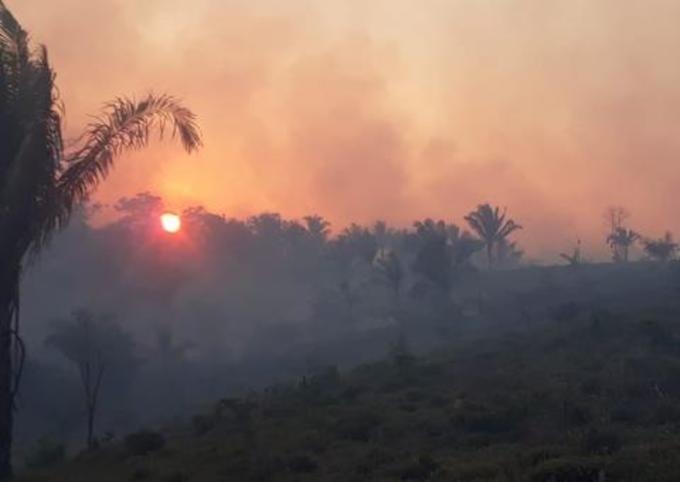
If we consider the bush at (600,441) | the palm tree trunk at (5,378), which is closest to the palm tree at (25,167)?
the palm tree trunk at (5,378)

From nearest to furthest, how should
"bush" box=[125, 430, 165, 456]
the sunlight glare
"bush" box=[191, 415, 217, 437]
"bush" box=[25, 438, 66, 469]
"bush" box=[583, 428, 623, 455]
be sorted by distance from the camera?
1. "bush" box=[583, 428, 623, 455]
2. "bush" box=[125, 430, 165, 456]
3. "bush" box=[191, 415, 217, 437]
4. "bush" box=[25, 438, 66, 469]
5. the sunlight glare

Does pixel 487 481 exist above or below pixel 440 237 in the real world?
below

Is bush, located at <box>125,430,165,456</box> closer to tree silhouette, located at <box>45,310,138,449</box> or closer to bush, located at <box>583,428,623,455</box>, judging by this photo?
bush, located at <box>583,428,623,455</box>

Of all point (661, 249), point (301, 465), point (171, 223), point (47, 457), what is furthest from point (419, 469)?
point (171, 223)

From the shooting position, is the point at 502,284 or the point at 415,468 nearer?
the point at 415,468

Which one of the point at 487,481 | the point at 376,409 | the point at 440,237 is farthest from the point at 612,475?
the point at 440,237

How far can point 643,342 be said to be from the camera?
30.5 metres

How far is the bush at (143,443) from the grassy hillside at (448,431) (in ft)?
0.09

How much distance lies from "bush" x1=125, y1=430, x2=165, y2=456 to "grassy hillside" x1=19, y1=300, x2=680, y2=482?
0.09 ft

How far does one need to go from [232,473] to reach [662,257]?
71.0 meters

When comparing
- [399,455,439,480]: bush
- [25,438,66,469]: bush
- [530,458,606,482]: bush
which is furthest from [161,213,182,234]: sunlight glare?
[530,458,606,482]: bush

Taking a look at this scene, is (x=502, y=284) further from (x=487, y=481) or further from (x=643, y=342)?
(x=487, y=481)

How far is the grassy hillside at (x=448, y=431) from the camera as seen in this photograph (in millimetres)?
12367

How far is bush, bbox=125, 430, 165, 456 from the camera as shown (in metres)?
17.8
